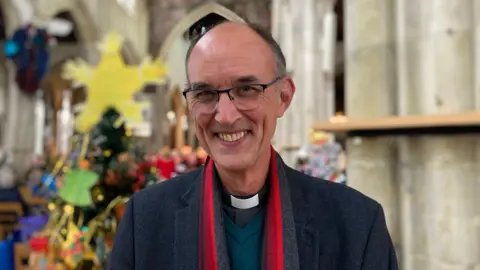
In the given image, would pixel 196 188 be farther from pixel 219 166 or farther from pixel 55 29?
pixel 55 29

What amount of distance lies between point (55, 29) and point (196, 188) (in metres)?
11.1

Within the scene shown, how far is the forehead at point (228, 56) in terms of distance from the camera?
42.9 inches

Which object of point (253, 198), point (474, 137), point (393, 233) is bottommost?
point (393, 233)

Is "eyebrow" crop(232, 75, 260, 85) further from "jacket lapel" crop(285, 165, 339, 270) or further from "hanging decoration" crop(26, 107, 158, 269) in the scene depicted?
"hanging decoration" crop(26, 107, 158, 269)

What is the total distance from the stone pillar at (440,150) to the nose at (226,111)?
4.10 feet

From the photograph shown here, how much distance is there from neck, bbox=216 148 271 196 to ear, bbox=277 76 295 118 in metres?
0.11

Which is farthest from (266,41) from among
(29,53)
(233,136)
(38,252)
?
(29,53)

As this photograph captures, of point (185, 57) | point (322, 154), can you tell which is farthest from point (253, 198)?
point (322, 154)

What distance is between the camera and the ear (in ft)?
3.91

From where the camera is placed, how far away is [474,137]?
1974 millimetres

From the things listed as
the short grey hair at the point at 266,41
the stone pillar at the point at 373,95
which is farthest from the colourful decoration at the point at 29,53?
the short grey hair at the point at 266,41

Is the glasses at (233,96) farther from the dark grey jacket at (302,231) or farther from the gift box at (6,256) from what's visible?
the gift box at (6,256)

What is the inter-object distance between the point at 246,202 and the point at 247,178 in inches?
2.7

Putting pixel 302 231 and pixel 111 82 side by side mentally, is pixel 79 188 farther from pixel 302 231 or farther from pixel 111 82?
pixel 302 231
